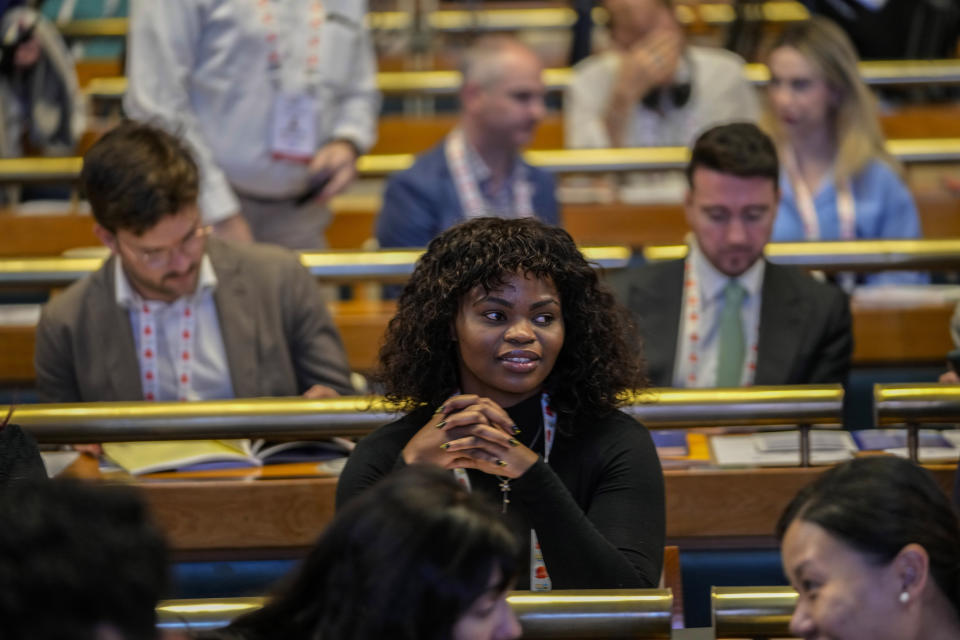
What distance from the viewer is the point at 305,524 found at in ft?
7.77

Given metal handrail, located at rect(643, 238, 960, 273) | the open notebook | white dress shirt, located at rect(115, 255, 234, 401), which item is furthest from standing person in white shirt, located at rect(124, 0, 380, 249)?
metal handrail, located at rect(643, 238, 960, 273)

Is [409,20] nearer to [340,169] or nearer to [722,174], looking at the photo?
[340,169]

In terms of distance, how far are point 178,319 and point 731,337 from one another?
3.77 ft

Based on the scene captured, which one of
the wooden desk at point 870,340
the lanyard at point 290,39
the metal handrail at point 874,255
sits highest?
the lanyard at point 290,39

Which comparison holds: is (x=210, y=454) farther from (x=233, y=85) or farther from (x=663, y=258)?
(x=233, y=85)

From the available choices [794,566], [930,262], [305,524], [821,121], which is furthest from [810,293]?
[794,566]

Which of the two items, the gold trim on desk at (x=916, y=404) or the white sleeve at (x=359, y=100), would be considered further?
the white sleeve at (x=359, y=100)

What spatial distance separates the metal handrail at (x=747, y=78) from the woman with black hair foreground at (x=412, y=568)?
11.6ft

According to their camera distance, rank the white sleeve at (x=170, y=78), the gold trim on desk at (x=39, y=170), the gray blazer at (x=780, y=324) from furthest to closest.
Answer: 1. the gold trim on desk at (x=39, y=170)
2. the white sleeve at (x=170, y=78)
3. the gray blazer at (x=780, y=324)

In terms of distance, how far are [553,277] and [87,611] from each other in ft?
3.90

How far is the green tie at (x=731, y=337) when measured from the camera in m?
2.94

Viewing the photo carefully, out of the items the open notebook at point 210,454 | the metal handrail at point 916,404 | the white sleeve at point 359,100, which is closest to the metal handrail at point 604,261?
the open notebook at point 210,454

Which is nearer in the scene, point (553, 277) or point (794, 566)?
point (794, 566)

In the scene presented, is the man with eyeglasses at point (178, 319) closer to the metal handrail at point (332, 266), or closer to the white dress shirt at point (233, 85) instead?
the metal handrail at point (332, 266)
